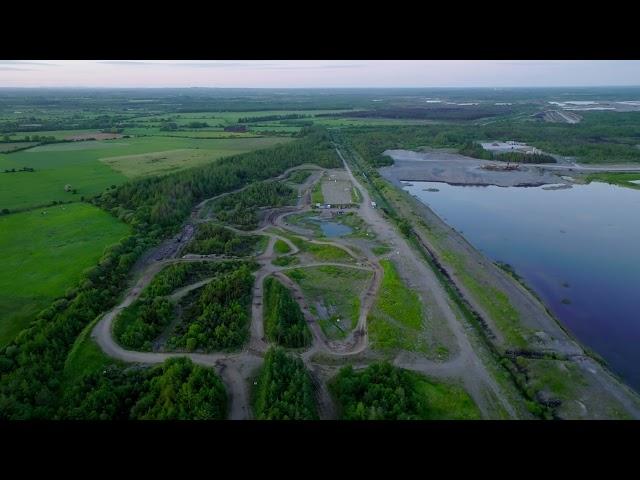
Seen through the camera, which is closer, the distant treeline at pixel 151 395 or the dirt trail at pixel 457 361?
the distant treeline at pixel 151 395

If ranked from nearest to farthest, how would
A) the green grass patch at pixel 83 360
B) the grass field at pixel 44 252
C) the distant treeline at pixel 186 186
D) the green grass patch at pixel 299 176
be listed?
the green grass patch at pixel 83 360 → the grass field at pixel 44 252 → the distant treeline at pixel 186 186 → the green grass patch at pixel 299 176

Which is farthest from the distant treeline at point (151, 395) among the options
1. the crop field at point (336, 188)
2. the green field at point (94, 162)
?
the green field at point (94, 162)

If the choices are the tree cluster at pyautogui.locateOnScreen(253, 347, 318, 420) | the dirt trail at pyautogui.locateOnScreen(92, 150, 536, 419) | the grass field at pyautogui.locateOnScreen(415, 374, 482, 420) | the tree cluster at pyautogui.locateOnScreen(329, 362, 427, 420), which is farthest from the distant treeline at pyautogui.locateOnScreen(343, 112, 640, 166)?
the tree cluster at pyautogui.locateOnScreen(253, 347, 318, 420)

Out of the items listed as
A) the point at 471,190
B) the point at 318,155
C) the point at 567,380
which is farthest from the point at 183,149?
the point at 567,380

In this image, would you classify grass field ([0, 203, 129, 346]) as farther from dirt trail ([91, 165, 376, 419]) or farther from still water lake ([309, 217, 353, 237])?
still water lake ([309, 217, 353, 237])

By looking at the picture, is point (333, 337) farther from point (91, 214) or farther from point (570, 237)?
point (91, 214)

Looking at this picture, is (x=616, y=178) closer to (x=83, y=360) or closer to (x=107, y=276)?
(x=107, y=276)

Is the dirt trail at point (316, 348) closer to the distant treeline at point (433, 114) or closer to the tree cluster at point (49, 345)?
the tree cluster at point (49, 345)
